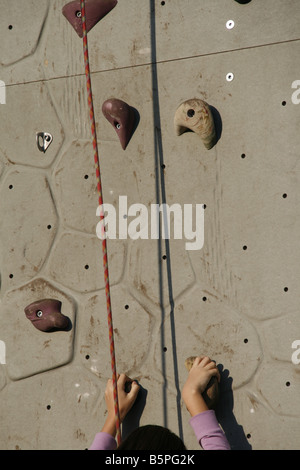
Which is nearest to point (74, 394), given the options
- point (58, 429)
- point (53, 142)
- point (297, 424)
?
point (58, 429)

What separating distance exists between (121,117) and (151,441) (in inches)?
39.9

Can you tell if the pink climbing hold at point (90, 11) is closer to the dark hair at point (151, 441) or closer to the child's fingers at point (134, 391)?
the child's fingers at point (134, 391)

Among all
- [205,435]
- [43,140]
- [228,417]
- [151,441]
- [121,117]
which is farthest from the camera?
[43,140]

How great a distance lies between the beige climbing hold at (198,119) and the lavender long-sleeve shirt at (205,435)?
796mm

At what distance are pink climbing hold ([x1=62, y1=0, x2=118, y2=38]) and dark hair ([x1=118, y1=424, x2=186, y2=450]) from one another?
131cm

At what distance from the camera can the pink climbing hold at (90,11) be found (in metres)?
2.02

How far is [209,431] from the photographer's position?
66.6 inches

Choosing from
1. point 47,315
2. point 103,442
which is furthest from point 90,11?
point 103,442

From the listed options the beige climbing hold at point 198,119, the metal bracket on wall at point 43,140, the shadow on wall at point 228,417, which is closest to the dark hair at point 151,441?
the shadow on wall at point 228,417

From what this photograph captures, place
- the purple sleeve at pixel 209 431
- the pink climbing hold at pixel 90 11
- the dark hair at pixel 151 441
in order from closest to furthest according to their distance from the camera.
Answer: the dark hair at pixel 151 441 → the purple sleeve at pixel 209 431 → the pink climbing hold at pixel 90 11

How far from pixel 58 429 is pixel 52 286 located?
45 cm

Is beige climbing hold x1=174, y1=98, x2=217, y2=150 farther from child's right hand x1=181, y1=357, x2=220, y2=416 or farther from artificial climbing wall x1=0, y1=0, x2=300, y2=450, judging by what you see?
child's right hand x1=181, y1=357, x2=220, y2=416

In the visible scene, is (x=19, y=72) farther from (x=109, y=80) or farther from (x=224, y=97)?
(x=224, y=97)

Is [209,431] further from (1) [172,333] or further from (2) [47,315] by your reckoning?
(2) [47,315]
